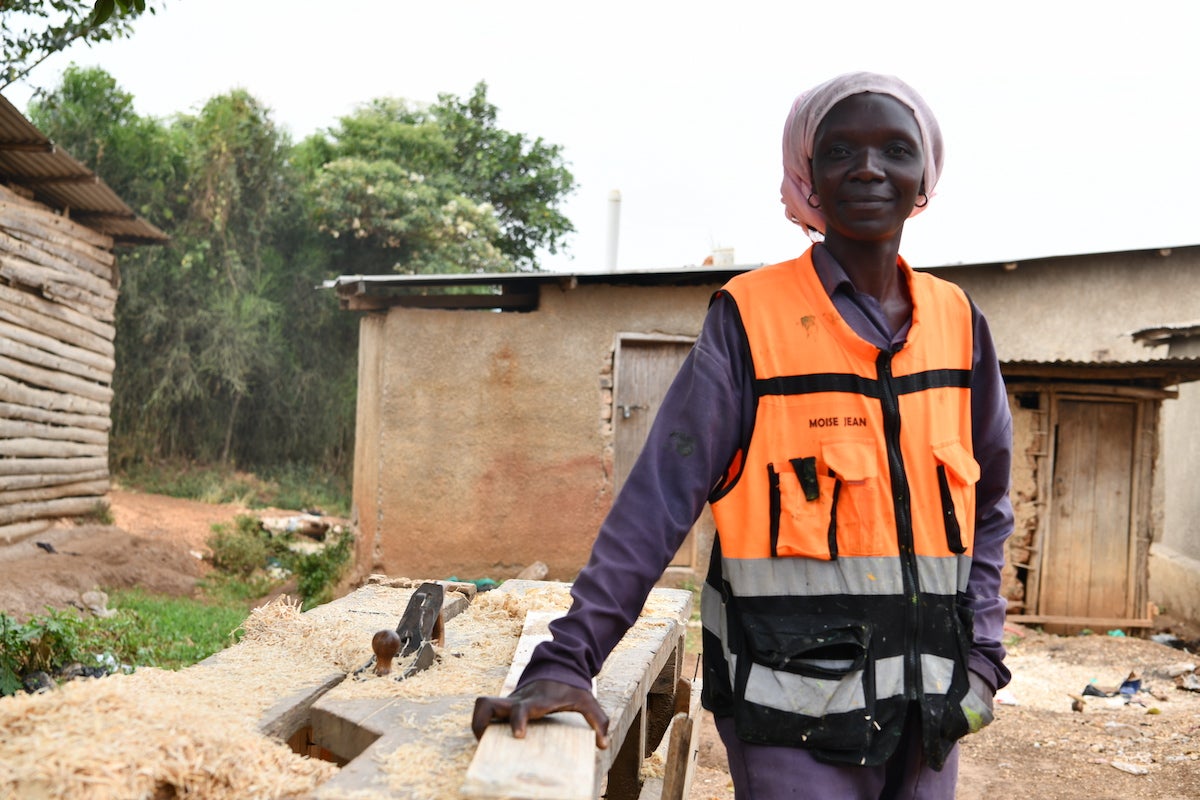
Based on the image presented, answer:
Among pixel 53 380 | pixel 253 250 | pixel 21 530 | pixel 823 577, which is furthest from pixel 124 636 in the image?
pixel 253 250

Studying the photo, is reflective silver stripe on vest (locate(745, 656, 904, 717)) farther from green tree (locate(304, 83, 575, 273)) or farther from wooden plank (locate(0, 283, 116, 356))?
green tree (locate(304, 83, 575, 273))

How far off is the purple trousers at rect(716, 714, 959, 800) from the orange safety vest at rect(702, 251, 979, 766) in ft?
0.10

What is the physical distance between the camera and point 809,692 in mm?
1666

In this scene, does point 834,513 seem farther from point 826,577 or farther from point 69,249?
point 69,249

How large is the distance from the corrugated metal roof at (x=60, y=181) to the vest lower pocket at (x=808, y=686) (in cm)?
799

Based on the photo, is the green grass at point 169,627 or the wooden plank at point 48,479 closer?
the green grass at point 169,627

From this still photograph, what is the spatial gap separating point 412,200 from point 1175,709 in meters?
15.3

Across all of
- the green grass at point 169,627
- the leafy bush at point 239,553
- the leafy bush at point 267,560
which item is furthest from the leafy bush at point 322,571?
the leafy bush at point 239,553

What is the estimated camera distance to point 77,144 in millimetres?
16109

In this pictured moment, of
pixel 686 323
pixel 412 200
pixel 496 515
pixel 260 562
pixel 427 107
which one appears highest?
pixel 427 107

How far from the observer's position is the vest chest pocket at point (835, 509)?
170cm

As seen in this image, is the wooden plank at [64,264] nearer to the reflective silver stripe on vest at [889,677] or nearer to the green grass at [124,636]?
the green grass at [124,636]

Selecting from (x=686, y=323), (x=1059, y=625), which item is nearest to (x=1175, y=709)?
(x=1059, y=625)

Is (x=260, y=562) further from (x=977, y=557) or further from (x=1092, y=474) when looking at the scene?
(x=977, y=557)
